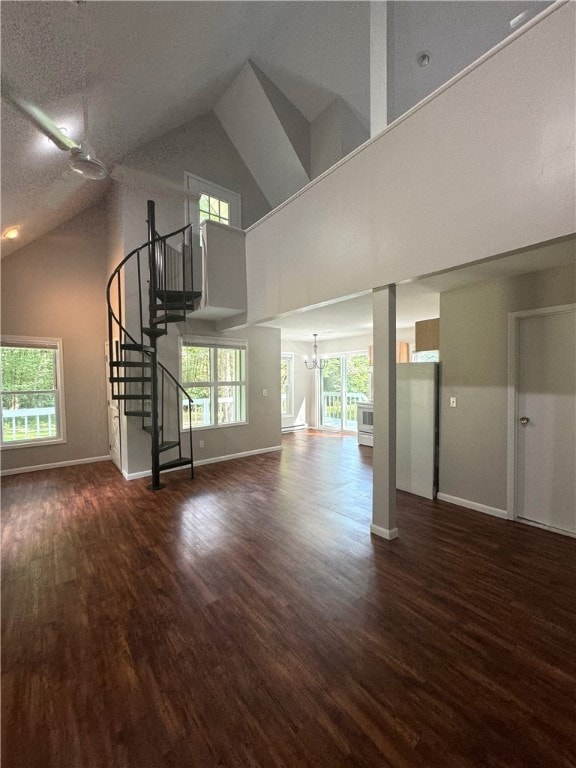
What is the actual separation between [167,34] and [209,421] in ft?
16.1

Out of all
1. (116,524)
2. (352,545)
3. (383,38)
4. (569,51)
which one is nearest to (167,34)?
(383,38)

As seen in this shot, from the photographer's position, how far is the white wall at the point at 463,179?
187cm

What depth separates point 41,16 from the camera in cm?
215

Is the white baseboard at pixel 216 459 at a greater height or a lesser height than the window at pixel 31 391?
lesser

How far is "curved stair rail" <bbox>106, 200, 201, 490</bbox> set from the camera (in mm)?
4359

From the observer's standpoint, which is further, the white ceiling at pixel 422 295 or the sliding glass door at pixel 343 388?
the sliding glass door at pixel 343 388

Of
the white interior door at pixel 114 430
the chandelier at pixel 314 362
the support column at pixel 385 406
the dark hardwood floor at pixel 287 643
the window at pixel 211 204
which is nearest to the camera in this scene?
the dark hardwood floor at pixel 287 643

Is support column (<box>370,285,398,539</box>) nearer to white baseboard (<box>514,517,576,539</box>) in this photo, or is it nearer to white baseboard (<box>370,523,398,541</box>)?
white baseboard (<box>370,523,398,541</box>)

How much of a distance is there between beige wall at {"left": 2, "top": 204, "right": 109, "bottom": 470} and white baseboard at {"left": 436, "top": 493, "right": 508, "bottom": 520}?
5.80 metres

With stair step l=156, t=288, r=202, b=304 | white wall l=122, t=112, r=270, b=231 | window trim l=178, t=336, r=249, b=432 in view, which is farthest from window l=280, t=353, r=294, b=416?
stair step l=156, t=288, r=202, b=304

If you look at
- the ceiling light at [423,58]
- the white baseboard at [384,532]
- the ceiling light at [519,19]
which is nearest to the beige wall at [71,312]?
the white baseboard at [384,532]

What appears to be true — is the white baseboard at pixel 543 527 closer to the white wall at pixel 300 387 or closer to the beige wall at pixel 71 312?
the white wall at pixel 300 387

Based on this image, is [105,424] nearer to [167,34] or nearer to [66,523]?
[66,523]

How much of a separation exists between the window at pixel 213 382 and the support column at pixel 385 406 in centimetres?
335
